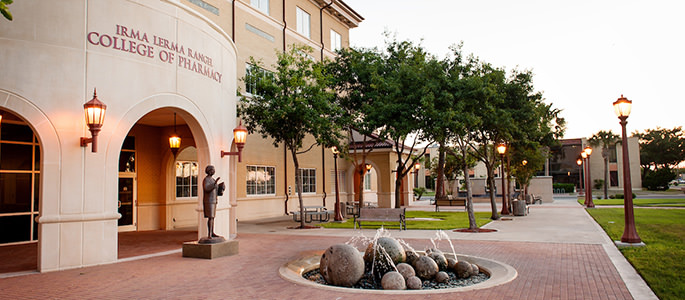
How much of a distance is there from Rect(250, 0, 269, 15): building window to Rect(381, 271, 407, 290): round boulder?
1979 centimetres

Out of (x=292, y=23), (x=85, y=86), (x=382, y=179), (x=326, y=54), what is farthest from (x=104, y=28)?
(x=382, y=179)

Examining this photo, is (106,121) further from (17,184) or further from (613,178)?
(613,178)

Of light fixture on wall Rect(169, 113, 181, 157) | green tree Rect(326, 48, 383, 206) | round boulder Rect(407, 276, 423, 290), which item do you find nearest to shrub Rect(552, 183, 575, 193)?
green tree Rect(326, 48, 383, 206)

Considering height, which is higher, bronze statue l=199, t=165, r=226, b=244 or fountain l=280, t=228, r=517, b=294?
bronze statue l=199, t=165, r=226, b=244

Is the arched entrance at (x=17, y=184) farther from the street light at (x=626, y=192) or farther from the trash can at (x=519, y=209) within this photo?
the trash can at (x=519, y=209)

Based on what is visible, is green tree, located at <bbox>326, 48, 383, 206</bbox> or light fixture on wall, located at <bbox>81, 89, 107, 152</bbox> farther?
green tree, located at <bbox>326, 48, 383, 206</bbox>

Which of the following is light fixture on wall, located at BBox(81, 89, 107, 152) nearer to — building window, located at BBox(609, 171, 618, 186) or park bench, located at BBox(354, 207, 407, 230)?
park bench, located at BBox(354, 207, 407, 230)

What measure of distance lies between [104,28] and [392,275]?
8.00 m

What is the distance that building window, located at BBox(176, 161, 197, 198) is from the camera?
18.5 m

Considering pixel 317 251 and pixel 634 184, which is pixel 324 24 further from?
pixel 634 184

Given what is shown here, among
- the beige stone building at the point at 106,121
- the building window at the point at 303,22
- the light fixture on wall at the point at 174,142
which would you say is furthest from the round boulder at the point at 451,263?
the building window at the point at 303,22

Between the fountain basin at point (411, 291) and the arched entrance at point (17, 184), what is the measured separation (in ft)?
25.8

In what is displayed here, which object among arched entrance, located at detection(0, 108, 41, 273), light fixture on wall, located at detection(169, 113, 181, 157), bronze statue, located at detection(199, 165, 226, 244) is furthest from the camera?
light fixture on wall, located at detection(169, 113, 181, 157)

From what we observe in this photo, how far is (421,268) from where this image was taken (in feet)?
26.3
